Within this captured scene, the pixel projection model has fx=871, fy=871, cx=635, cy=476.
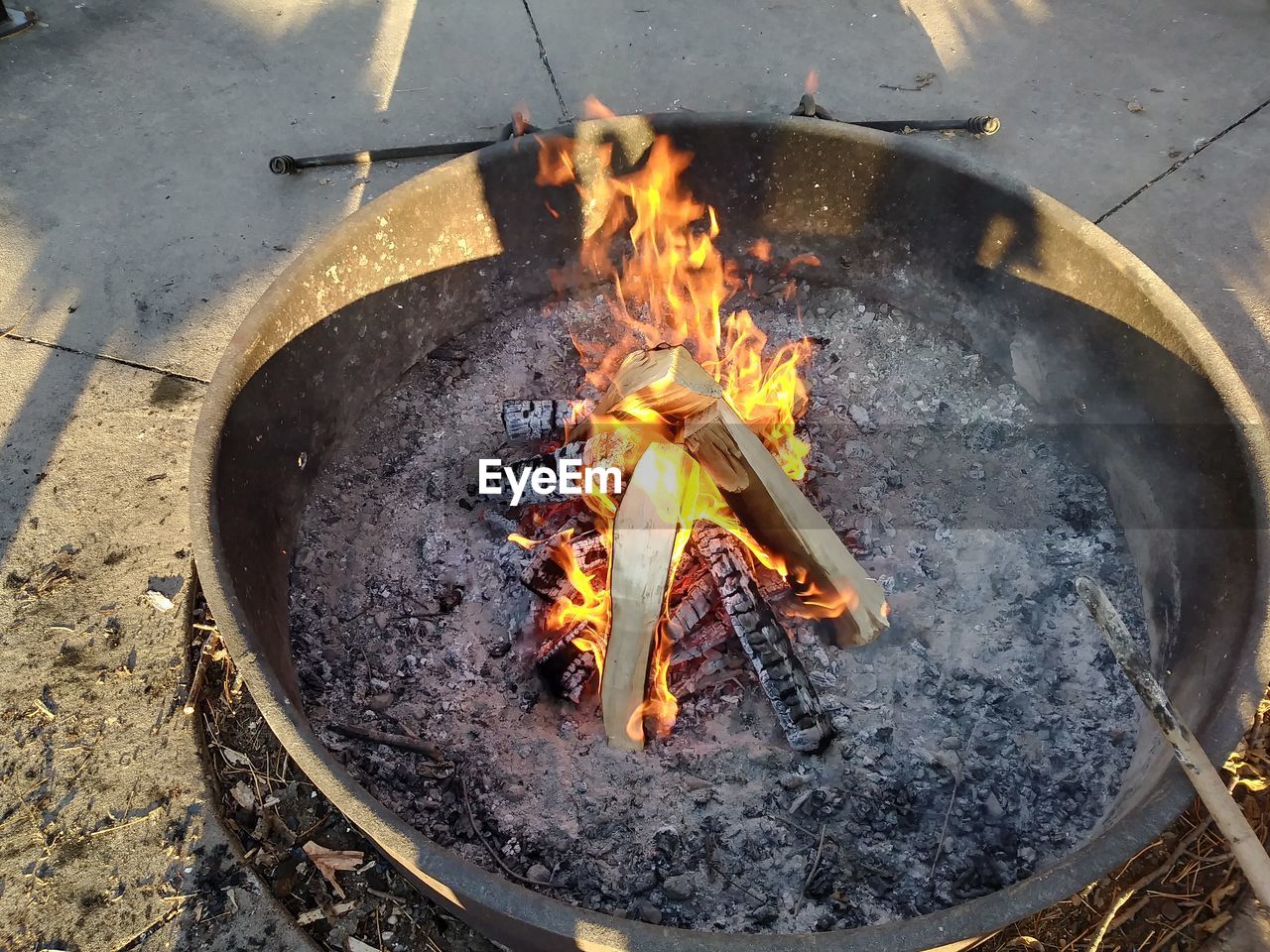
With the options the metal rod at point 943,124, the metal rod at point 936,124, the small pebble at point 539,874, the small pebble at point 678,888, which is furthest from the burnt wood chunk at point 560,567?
the metal rod at point 943,124

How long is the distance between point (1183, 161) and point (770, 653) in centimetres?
369

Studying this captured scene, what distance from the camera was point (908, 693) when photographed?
2.90 m

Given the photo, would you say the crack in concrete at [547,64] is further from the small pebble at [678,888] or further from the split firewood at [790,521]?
the small pebble at [678,888]

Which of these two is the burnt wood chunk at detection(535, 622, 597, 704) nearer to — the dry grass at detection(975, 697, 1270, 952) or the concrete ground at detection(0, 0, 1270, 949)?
the concrete ground at detection(0, 0, 1270, 949)

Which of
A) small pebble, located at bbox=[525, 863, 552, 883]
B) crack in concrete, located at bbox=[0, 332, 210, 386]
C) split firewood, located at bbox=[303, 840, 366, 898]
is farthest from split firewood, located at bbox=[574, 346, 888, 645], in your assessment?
crack in concrete, located at bbox=[0, 332, 210, 386]

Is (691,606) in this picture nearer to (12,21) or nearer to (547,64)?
(547,64)

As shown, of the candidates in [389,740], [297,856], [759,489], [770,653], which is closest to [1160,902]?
[770,653]

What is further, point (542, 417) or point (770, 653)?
point (542, 417)

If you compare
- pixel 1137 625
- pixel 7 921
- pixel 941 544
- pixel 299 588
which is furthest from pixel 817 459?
pixel 7 921

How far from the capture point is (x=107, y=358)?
12.6 feet

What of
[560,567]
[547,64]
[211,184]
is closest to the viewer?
[560,567]

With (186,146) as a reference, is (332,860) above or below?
below

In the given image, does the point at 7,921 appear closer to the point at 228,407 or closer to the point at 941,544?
the point at 228,407

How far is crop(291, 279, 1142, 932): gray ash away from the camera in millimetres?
2586
